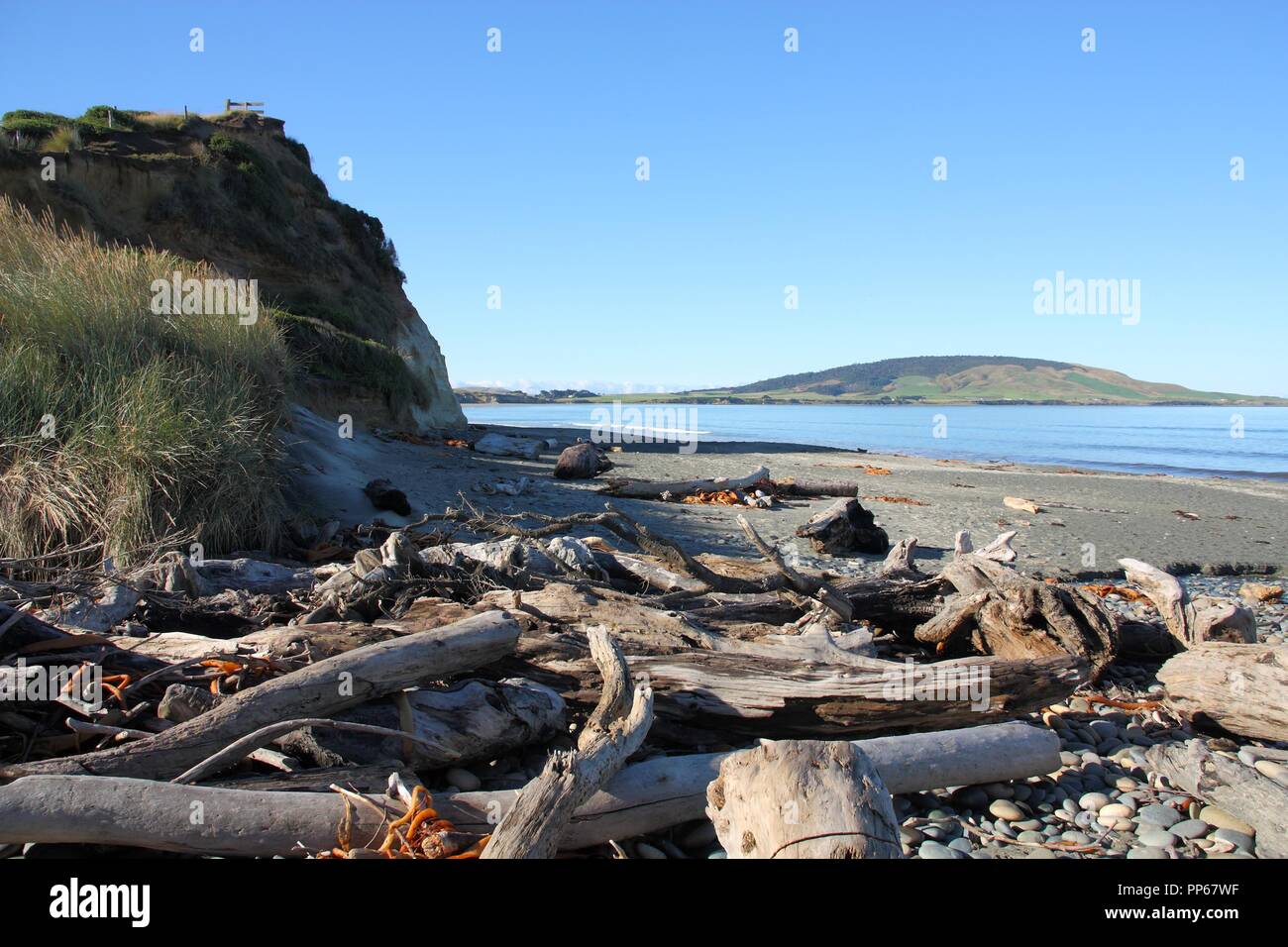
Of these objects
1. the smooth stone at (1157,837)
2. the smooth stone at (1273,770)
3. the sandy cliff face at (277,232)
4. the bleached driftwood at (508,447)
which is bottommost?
the smooth stone at (1157,837)

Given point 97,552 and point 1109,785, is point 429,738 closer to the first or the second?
point 1109,785

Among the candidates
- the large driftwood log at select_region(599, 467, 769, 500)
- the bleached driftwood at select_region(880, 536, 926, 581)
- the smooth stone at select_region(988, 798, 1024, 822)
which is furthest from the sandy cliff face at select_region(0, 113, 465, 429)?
the smooth stone at select_region(988, 798, 1024, 822)

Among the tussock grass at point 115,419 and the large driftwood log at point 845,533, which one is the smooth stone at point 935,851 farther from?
the large driftwood log at point 845,533

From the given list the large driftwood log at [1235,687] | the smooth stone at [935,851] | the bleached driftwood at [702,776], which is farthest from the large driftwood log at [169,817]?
the large driftwood log at [1235,687]

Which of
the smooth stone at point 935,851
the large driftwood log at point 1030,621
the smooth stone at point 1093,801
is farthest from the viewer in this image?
the large driftwood log at point 1030,621

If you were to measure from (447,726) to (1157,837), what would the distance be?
2.67 meters

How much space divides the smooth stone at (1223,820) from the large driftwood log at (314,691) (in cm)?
281

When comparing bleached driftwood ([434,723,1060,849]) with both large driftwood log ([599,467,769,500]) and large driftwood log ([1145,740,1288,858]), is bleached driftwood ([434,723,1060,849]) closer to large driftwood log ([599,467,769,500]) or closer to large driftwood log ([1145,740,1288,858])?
large driftwood log ([1145,740,1288,858])

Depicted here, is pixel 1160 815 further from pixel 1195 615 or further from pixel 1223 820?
pixel 1195 615

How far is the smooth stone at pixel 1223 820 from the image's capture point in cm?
289

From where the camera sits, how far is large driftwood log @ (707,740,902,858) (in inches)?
78.7

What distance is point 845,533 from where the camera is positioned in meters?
8.84

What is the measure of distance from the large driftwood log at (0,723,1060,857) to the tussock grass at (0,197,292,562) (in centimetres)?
363

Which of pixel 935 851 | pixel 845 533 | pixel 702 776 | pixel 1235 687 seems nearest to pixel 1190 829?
pixel 935 851
